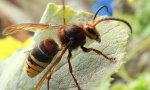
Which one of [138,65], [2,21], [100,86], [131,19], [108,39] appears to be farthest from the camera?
[2,21]

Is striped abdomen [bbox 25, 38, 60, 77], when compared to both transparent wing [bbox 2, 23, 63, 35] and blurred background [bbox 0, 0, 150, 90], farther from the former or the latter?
blurred background [bbox 0, 0, 150, 90]

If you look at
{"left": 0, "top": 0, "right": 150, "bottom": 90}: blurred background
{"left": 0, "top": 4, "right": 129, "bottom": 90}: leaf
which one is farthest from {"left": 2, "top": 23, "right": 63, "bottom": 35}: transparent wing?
{"left": 0, "top": 0, "right": 150, "bottom": 90}: blurred background

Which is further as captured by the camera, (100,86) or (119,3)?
(119,3)

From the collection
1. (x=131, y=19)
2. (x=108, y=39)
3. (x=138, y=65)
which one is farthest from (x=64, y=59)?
(x=131, y=19)

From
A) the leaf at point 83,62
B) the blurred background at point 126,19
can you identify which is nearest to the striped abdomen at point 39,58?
the leaf at point 83,62

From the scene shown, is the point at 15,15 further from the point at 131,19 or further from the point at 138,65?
the point at 138,65

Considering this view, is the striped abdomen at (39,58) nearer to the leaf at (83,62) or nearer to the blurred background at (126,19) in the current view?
the leaf at (83,62)
